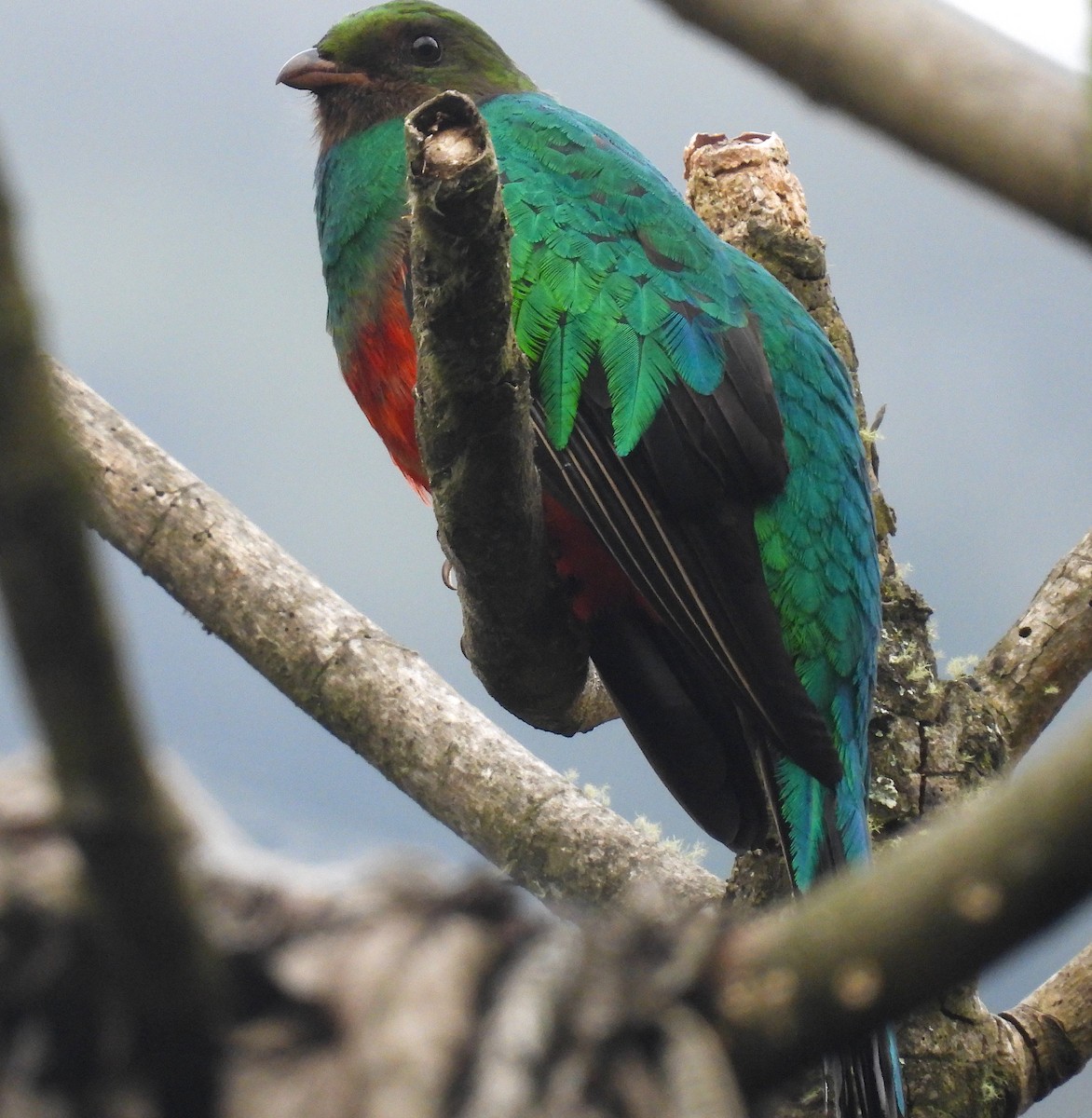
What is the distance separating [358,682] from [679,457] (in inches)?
59.1

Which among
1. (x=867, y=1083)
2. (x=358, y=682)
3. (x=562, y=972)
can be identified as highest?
(x=562, y=972)

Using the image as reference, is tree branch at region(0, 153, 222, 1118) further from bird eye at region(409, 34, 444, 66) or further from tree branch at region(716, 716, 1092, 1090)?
bird eye at region(409, 34, 444, 66)

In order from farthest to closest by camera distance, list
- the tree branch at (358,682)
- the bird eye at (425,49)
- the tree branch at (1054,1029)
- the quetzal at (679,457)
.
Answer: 1. the bird eye at (425,49)
2. the tree branch at (358,682)
3. the tree branch at (1054,1029)
4. the quetzal at (679,457)

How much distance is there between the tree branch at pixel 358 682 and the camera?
4402mm

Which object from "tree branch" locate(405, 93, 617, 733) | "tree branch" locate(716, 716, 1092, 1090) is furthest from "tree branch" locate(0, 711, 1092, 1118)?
"tree branch" locate(405, 93, 617, 733)

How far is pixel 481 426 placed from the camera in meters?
3.08

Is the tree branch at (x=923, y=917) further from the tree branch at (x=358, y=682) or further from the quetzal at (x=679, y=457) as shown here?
the tree branch at (x=358, y=682)

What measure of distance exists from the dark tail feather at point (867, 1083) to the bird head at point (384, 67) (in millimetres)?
3186

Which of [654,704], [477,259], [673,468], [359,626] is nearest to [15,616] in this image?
[477,259]

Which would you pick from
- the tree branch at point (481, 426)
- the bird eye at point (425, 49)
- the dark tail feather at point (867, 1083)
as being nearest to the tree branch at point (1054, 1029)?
the dark tail feather at point (867, 1083)

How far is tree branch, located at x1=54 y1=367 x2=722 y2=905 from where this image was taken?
14.4 feet

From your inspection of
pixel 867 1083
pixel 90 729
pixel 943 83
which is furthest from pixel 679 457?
pixel 90 729

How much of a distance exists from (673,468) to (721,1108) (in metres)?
2.53

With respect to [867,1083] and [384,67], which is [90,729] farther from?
[384,67]
